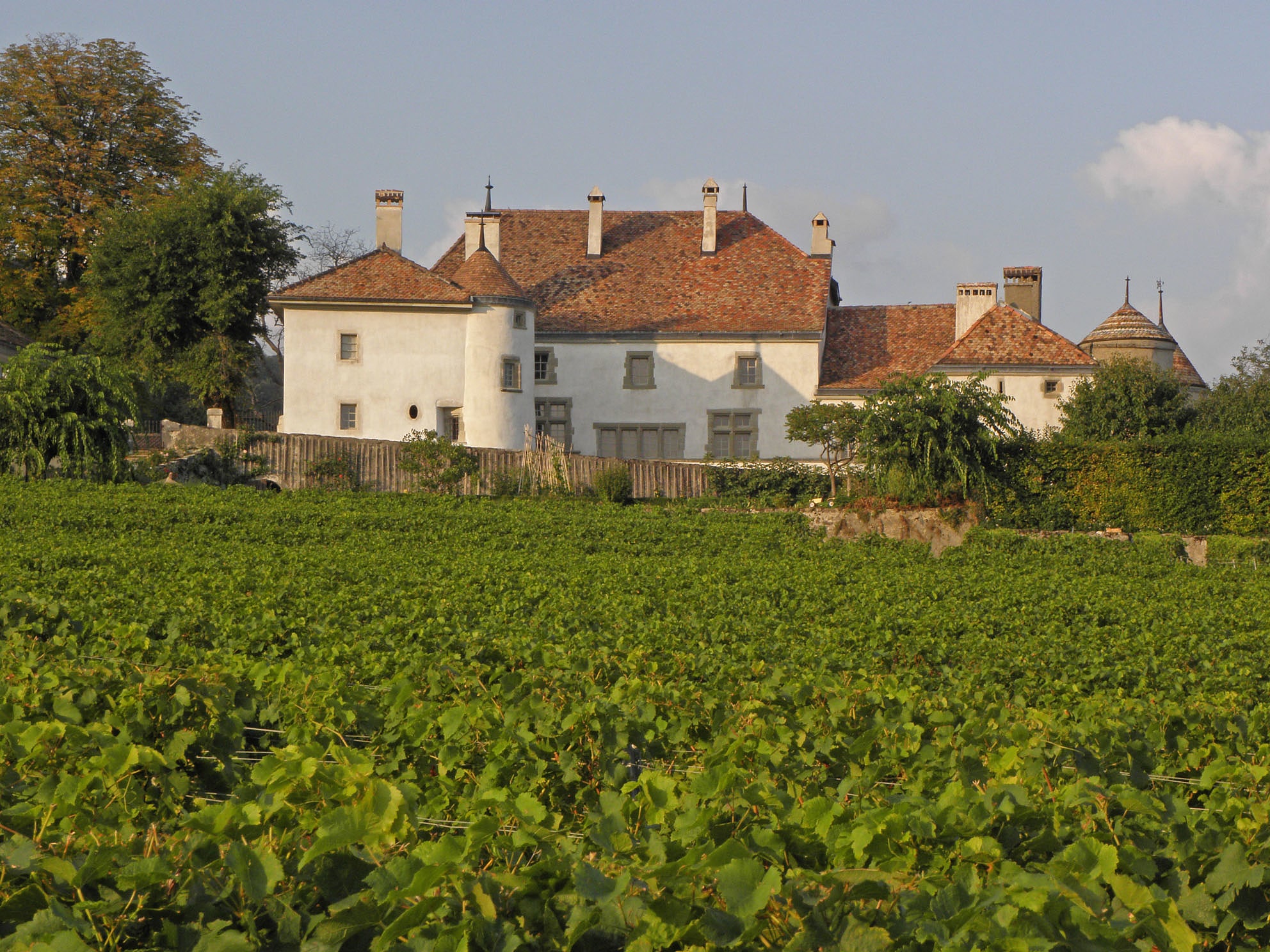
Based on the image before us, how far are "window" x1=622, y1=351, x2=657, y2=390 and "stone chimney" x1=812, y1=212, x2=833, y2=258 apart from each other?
825 cm

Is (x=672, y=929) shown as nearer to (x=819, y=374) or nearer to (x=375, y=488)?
(x=375, y=488)

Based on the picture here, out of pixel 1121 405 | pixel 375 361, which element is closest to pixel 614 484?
pixel 375 361

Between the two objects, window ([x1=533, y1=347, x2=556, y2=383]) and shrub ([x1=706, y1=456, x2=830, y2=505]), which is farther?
window ([x1=533, y1=347, x2=556, y2=383])

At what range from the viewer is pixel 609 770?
5.34 meters

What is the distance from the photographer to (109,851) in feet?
10.4

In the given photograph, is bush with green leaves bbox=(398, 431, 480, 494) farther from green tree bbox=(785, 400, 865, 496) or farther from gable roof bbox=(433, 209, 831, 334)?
gable roof bbox=(433, 209, 831, 334)

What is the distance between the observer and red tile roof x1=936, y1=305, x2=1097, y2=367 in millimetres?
42250

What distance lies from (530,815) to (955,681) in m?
5.33

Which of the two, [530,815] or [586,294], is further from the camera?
[586,294]

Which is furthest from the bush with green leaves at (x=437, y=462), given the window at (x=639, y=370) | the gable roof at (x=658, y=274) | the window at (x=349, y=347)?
the window at (x=639, y=370)

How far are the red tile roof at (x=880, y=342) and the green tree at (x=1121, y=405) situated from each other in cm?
569

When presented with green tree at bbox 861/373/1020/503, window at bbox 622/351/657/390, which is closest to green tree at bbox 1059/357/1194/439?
green tree at bbox 861/373/1020/503

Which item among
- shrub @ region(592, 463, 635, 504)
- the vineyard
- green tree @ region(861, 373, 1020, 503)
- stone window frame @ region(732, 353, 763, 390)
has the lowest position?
the vineyard

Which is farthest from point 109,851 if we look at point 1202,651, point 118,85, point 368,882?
point 118,85
